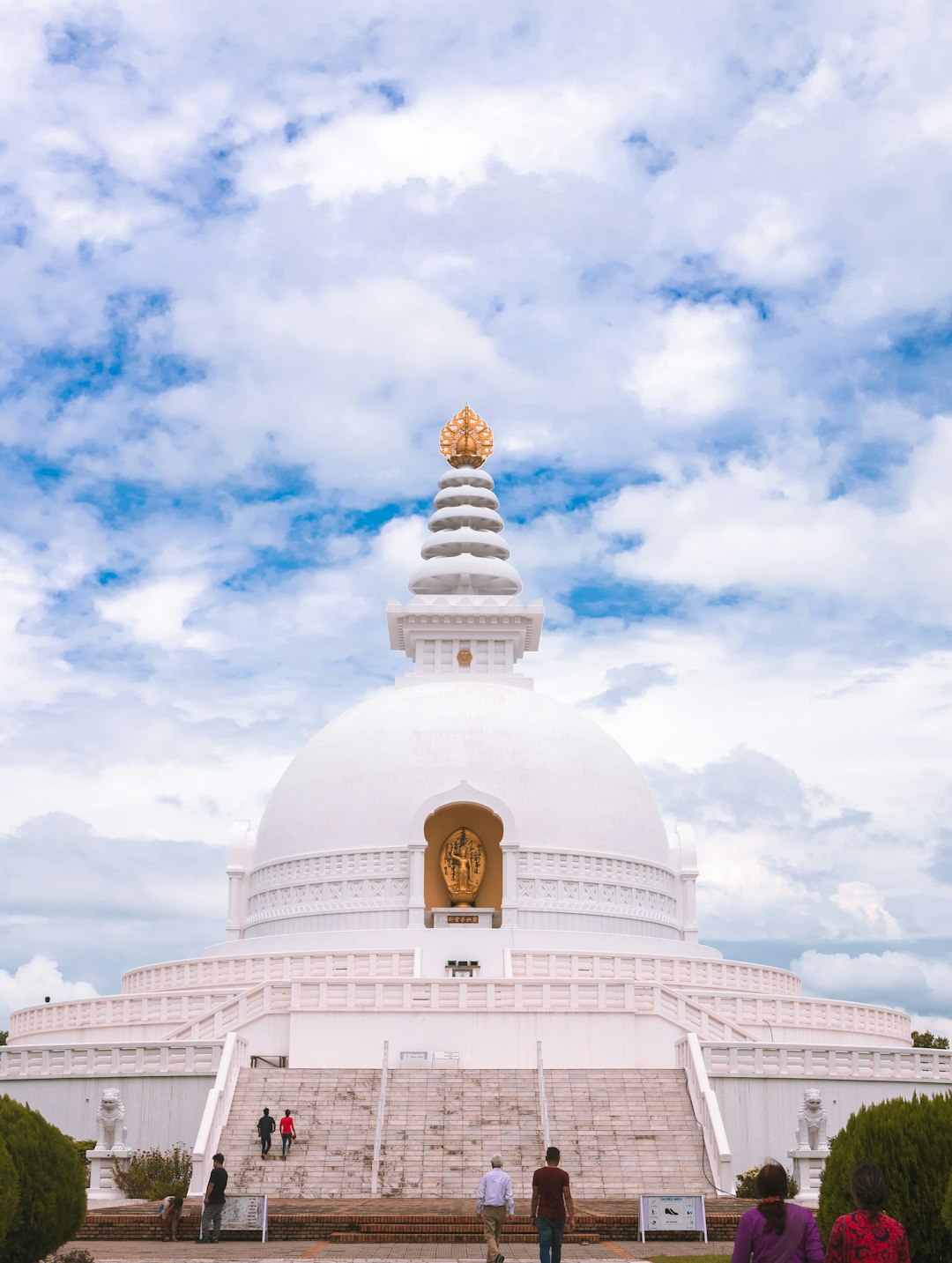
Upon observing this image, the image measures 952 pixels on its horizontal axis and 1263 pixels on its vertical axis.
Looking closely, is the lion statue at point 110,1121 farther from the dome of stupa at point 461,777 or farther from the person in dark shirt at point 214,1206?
the dome of stupa at point 461,777

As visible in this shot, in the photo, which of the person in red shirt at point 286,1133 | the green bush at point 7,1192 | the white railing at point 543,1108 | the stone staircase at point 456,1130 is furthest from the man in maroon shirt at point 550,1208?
the person in red shirt at point 286,1133

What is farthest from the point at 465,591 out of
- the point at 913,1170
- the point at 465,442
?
the point at 913,1170

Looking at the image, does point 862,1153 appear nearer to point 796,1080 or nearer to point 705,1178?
point 705,1178

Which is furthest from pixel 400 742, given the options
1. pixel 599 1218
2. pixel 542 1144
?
pixel 599 1218

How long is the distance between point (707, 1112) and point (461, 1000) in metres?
5.62

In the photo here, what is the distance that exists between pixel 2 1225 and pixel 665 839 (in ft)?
98.9

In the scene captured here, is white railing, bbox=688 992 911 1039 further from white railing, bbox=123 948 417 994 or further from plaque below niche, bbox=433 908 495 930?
plaque below niche, bbox=433 908 495 930

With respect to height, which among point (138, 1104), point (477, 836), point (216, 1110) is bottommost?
point (216, 1110)

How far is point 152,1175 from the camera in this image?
73.8 ft

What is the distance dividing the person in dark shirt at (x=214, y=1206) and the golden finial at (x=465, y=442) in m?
36.0

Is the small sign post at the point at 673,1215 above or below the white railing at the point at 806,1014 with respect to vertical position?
below

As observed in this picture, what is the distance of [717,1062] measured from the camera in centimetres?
2495

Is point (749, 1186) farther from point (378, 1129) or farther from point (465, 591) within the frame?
point (465, 591)

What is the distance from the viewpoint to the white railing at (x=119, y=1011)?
30.6 metres
